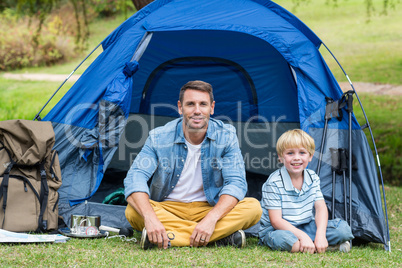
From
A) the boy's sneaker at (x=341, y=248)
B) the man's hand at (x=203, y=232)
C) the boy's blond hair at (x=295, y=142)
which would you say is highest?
the boy's blond hair at (x=295, y=142)

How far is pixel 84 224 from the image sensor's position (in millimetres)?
3049

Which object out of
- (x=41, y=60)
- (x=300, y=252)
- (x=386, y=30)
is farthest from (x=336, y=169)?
(x=386, y=30)

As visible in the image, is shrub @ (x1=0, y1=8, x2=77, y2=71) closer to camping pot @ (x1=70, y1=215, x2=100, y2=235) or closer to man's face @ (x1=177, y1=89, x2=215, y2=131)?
camping pot @ (x1=70, y1=215, x2=100, y2=235)

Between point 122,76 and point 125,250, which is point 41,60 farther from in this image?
point 125,250

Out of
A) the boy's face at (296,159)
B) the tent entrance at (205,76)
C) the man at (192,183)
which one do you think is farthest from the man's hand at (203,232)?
the tent entrance at (205,76)

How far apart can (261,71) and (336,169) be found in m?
1.52

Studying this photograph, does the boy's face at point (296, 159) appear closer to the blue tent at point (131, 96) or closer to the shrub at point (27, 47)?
the blue tent at point (131, 96)

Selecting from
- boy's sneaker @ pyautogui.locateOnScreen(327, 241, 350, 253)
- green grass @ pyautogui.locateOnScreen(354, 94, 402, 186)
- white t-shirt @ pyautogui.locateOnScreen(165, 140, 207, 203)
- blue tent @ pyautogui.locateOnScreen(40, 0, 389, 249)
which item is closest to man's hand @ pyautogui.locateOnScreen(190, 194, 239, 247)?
white t-shirt @ pyautogui.locateOnScreen(165, 140, 207, 203)

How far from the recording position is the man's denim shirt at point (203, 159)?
291 centimetres

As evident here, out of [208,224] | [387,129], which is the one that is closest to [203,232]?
[208,224]

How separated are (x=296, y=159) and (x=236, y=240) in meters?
0.61

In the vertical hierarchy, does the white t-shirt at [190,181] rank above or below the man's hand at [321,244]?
above

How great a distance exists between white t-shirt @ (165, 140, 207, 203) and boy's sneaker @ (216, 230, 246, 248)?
1.02 ft

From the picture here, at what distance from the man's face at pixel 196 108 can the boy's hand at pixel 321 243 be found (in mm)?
936
